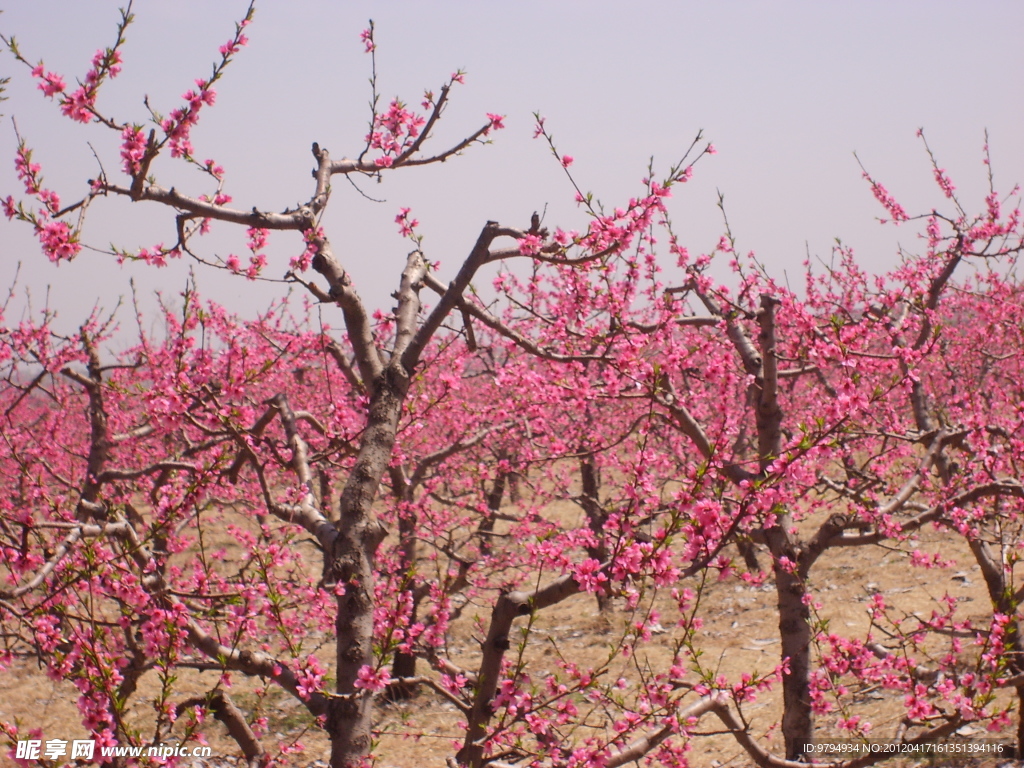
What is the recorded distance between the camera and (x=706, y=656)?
10.2 m

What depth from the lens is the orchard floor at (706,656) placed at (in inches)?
327

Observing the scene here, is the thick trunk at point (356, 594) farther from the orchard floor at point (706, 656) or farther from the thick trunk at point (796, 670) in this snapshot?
the thick trunk at point (796, 670)

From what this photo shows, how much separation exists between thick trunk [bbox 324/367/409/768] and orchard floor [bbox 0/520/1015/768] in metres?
2.74

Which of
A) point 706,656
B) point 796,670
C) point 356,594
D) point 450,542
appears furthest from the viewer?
point 706,656

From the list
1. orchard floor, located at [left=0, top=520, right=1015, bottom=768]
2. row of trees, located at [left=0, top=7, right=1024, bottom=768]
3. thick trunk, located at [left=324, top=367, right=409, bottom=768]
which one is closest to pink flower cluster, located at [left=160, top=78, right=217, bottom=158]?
row of trees, located at [left=0, top=7, right=1024, bottom=768]

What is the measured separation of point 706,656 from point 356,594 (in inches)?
304

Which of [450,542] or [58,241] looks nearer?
[58,241]

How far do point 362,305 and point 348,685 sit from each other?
2338 mm

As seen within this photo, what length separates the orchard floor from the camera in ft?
27.2

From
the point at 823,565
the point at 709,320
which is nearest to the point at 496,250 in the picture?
the point at 709,320

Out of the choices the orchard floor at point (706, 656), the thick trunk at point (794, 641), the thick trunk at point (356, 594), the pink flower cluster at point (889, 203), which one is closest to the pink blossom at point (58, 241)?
the thick trunk at point (356, 594)

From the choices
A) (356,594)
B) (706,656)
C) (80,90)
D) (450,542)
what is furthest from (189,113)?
(706,656)

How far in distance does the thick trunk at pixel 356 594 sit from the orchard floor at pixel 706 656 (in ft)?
8.98

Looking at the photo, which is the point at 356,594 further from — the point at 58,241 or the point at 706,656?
the point at 706,656
